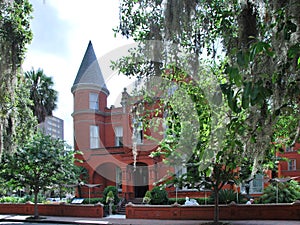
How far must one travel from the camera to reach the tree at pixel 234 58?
3555mm

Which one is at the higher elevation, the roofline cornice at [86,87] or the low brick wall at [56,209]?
the roofline cornice at [86,87]

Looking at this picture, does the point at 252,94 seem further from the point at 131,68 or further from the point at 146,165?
the point at 146,165

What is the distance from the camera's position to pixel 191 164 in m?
14.5

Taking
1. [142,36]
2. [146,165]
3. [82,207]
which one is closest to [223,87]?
[142,36]

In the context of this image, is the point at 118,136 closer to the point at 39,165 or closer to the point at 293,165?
the point at 39,165

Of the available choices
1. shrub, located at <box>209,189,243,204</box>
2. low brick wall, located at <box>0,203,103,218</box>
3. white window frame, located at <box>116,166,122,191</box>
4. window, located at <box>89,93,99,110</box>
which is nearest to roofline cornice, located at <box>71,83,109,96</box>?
window, located at <box>89,93,99,110</box>

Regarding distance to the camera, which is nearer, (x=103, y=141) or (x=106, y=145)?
(x=106, y=145)

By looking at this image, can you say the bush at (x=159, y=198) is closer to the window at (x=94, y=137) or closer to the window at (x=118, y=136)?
the window at (x=118, y=136)

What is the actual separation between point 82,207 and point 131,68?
45.5 ft

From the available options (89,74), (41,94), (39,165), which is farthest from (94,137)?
(39,165)

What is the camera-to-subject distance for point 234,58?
534 centimetres

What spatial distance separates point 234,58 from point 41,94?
30494 mm

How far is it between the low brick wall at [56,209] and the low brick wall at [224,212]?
254 cm

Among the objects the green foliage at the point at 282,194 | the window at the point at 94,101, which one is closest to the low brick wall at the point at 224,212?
the green foliage at the point at 282,194
